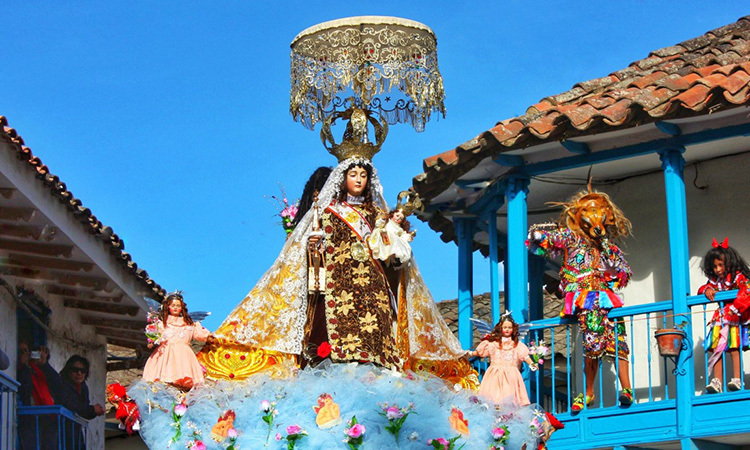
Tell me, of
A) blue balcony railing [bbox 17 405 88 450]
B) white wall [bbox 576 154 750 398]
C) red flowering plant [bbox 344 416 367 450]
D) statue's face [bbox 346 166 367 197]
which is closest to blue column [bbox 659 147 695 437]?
white wall [bbox 576 154 750 398]

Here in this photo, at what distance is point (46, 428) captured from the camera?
19.0 meters

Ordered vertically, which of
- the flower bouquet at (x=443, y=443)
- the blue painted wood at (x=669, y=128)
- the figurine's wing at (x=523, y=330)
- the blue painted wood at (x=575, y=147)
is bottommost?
the flower bouquet at (x=443, y=443)

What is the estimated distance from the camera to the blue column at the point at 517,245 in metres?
18.1

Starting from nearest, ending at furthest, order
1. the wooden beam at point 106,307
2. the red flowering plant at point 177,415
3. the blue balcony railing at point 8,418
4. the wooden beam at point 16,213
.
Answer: the red flowering plant at point 177,415, the wooden beam at point 16,213, the blue balcony railing at point 8,418, the wooden beam at point 106,307

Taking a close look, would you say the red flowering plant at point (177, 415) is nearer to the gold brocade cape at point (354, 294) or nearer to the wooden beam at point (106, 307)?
the gold brocade cape at point (354, 294)

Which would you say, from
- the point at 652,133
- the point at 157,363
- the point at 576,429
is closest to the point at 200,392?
the point at 157,363

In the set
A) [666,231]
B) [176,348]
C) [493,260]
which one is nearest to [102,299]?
[493,260]

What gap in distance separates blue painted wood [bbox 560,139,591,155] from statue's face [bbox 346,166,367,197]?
2.60m

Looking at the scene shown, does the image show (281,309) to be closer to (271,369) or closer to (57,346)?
(271,369)

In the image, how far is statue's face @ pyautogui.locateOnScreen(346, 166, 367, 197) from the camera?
16.0 metres

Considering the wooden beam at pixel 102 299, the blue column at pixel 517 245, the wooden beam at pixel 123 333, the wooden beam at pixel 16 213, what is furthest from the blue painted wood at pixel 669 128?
the wooden beam at pixel 123 333

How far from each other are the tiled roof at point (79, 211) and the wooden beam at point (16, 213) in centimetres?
30

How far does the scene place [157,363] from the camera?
601 inches

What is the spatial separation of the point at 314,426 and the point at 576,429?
3694 millimetres
